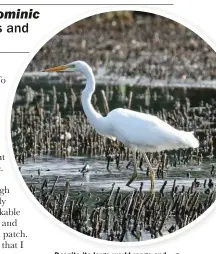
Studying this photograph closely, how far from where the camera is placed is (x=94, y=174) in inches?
317

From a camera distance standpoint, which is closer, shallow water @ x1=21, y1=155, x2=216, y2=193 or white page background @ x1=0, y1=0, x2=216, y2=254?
white page background @ x1=0, y1=0, x2=216, y2=254

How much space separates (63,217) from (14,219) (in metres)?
0.36

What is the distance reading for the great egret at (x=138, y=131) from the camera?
7.63 metres

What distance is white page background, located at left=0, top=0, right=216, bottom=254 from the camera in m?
7.08

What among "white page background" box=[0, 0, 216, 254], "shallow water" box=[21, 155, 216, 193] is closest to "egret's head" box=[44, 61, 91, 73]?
"white page background" box=[0, 0, 216, 254]

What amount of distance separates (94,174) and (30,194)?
1.01 metres

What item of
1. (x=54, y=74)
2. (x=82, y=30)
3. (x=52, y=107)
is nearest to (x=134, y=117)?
(x=52, y=107)

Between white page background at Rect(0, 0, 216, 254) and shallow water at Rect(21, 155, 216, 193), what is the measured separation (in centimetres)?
62

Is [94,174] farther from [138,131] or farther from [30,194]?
[30,194]

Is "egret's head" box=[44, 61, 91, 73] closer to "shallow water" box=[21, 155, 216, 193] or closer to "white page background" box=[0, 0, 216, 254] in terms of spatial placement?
"white page background" box=[0, 0, 216, 254]

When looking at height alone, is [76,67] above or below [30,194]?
above

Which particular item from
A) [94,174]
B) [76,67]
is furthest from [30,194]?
[76,67]

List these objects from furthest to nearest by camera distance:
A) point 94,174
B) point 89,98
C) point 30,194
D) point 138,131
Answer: point 94,174
point 89,98
point 138,131
point 30,194

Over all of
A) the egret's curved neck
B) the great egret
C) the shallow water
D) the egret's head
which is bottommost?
the shallow water
